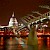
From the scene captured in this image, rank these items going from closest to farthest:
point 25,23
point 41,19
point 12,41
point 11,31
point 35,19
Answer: point 41,19 < point 35,19 < point 25,23 < point 11,31 < point 12,41

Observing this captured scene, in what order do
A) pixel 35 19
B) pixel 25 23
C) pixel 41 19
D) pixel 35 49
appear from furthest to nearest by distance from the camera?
pixel 25 23
pixel 35 19
pixel 41 19
pixel 35 49

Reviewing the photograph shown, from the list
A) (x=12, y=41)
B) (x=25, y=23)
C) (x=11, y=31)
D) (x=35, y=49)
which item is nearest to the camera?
(x=35, y=49)

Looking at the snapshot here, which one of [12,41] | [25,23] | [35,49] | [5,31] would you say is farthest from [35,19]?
[12,41]

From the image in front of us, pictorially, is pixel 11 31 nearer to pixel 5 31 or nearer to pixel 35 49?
pixel 5 31

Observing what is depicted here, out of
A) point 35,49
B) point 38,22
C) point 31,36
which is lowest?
point 35,49

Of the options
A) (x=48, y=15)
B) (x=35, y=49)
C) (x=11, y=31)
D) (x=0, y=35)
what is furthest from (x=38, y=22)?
(x=0, y=35)

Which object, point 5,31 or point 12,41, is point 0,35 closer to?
point 5,31

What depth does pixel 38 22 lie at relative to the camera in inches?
180

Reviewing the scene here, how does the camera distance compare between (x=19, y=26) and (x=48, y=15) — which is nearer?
(x=48, y=15)

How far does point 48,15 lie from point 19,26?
55.5 inches

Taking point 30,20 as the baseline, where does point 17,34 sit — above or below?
below

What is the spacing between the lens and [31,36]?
4.16 m

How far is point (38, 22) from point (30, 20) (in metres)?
0.38

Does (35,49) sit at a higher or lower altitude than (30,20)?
lower
